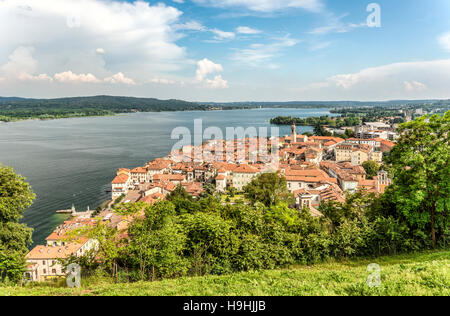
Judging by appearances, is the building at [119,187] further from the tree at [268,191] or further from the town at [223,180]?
the tree at [268,191]

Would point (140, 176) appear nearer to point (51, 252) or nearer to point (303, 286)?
point (51, 252)

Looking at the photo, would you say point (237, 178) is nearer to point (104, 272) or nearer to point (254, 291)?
point (104, 272)

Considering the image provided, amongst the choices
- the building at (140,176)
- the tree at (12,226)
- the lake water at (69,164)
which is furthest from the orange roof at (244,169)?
the tree at (12,226)

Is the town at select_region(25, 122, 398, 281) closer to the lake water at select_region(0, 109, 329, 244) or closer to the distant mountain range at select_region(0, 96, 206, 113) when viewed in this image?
the lake water at select_region(0, 109, 329, 244)

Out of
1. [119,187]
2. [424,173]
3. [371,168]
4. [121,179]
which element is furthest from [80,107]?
[424,173]

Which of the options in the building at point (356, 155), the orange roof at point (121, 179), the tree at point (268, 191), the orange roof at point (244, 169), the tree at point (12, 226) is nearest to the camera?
the tree at point (12, 226)
